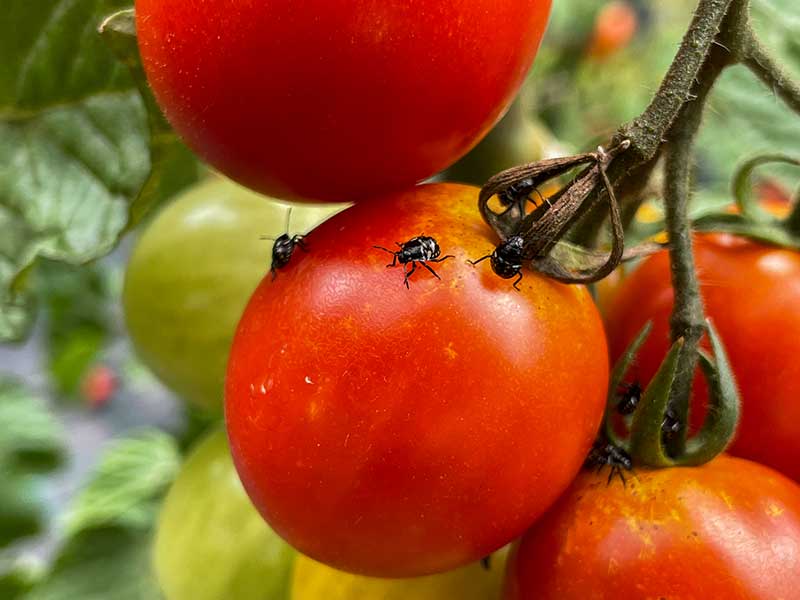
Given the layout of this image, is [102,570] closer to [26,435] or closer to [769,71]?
[26,435]

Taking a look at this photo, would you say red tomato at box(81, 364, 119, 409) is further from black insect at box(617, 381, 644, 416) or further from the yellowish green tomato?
black insect at box(617, 381, 644, 416)

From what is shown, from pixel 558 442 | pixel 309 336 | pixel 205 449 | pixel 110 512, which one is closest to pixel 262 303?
pixel 309 336

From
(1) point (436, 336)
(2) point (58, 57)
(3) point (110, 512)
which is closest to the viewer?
(1) point (436, 336)

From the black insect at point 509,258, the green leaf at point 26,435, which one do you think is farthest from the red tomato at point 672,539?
the green leaf at point 26,435

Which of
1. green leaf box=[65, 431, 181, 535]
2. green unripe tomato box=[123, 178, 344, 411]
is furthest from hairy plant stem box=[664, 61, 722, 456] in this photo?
green leaf box=[65, 431, 181, 535]

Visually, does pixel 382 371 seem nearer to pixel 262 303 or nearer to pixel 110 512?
pixel 262 303

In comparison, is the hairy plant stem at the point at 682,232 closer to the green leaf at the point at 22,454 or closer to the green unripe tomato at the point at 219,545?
the green unripe tomato at the point at 219,545
